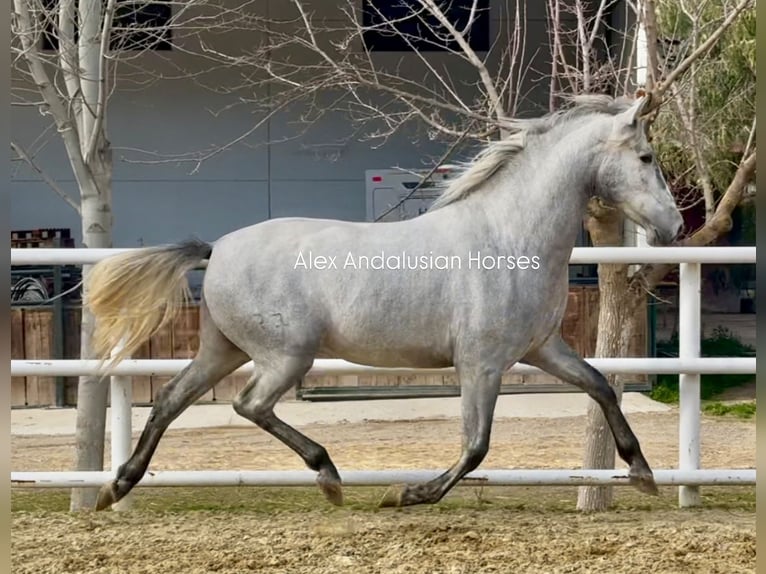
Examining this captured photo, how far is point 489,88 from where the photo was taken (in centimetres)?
521

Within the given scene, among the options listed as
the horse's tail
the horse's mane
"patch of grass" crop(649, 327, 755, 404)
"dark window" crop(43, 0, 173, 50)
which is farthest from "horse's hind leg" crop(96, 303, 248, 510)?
"patch of grass" crop(649, 327, 755, 404)

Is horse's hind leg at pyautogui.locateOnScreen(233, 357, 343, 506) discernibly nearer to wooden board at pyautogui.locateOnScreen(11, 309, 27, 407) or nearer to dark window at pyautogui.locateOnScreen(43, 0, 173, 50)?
dark window at pyautogui.locateOnScreen(43, 0, 173, 50)

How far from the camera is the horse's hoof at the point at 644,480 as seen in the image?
12.7ft

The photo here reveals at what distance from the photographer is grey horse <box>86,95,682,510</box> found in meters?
3.54

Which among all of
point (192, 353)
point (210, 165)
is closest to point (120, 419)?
point (192, 353)

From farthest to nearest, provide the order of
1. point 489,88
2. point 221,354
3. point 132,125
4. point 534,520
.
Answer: point 132,125 < point 489,88 < point 534,520 < point 221,354

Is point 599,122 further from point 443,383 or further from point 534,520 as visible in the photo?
point 443,383

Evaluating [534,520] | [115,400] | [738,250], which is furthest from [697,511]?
[115,400]

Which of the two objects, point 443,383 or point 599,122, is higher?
point 599,122

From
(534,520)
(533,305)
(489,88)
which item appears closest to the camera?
(533,305)

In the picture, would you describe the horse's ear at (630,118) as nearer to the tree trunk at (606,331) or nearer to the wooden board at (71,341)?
the tree trunk at (606,331)

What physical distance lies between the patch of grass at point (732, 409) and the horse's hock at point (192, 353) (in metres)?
0.99

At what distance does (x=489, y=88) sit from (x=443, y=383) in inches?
204

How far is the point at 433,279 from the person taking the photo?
141 inches
